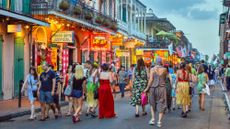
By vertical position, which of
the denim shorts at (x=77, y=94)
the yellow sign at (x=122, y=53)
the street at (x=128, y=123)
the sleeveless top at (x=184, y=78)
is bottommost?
the street at (x=128, y=123)

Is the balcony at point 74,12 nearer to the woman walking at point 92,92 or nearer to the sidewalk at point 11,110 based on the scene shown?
the sidewalk at point 11,110

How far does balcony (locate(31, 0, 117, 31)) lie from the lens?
25516 mm

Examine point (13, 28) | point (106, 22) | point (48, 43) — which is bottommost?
point (48, 43)

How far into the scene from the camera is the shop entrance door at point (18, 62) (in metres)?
24.6

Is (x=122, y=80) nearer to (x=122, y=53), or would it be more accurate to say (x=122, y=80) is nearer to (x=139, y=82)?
(x=139, y=82)

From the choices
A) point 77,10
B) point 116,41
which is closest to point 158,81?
point 77,10

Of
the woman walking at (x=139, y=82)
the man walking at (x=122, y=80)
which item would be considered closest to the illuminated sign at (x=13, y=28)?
the man walking at (x=122, y=80)

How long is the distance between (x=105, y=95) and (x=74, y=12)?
13248mm

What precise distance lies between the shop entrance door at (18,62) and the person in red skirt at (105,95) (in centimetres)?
928

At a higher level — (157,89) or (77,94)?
(157,89)

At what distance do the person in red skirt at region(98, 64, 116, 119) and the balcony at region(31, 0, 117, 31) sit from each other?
32.6ft

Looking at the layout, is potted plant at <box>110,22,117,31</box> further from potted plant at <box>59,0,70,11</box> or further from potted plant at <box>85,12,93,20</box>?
potted plant at <box>59,0,70,11</box>

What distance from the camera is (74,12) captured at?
28766 millimetres

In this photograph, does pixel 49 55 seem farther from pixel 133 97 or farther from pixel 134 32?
pixel 134 32
